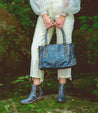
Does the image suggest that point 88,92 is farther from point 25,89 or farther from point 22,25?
point 22,25

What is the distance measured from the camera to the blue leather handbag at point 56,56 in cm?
289

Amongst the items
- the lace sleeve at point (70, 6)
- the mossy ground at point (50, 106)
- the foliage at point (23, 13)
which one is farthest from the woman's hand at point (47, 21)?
the foliage at point (23, 13)

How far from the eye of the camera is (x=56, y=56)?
2.92m

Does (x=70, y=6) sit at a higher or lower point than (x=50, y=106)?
higher

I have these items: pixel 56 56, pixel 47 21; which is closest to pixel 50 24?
pixel 47 21

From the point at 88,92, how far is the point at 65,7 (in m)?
1.56

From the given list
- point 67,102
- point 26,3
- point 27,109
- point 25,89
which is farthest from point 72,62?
point 26,3

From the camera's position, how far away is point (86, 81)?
436cm

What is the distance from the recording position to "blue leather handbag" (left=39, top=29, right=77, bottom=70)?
9.50 feet

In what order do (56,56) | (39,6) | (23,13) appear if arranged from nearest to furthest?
(56,56) → (39,6) → (23,13)

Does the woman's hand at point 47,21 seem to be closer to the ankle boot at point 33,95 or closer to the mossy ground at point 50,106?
the ankle boot at point 33,95

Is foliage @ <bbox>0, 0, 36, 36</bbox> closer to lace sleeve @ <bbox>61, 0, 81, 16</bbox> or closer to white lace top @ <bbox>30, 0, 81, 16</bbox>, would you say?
white lace top @ <bbox>30, 0, 81, 16</bbox>

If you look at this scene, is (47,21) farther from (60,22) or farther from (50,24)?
(60,22)

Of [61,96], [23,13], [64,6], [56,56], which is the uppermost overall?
[23,13]
